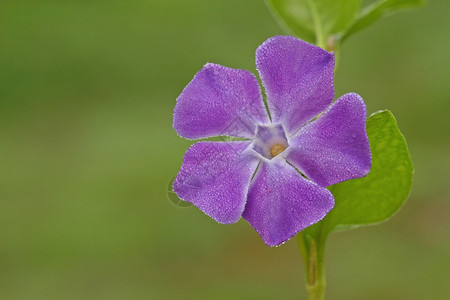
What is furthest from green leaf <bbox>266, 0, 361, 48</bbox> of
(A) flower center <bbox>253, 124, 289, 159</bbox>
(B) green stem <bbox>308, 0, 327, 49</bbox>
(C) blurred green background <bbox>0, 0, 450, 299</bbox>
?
(C) blurred green background <bbox>0, 0, 450, 299</bbox>

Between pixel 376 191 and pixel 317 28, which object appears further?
pixel 317 28

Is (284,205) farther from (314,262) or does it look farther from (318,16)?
(318,16)

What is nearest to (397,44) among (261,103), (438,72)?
(438,72)

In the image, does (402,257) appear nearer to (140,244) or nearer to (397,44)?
(140,244)

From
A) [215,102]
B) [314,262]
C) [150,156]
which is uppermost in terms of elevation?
[215,102]

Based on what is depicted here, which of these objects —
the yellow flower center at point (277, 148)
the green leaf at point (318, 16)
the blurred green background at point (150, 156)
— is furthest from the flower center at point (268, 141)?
the blurred green background at point (150, 156)

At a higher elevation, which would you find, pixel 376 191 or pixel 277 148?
pixel 277 148

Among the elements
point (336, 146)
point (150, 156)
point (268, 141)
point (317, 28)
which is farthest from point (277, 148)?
point (150, 156)

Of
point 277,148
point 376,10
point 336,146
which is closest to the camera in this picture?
point 336,146
